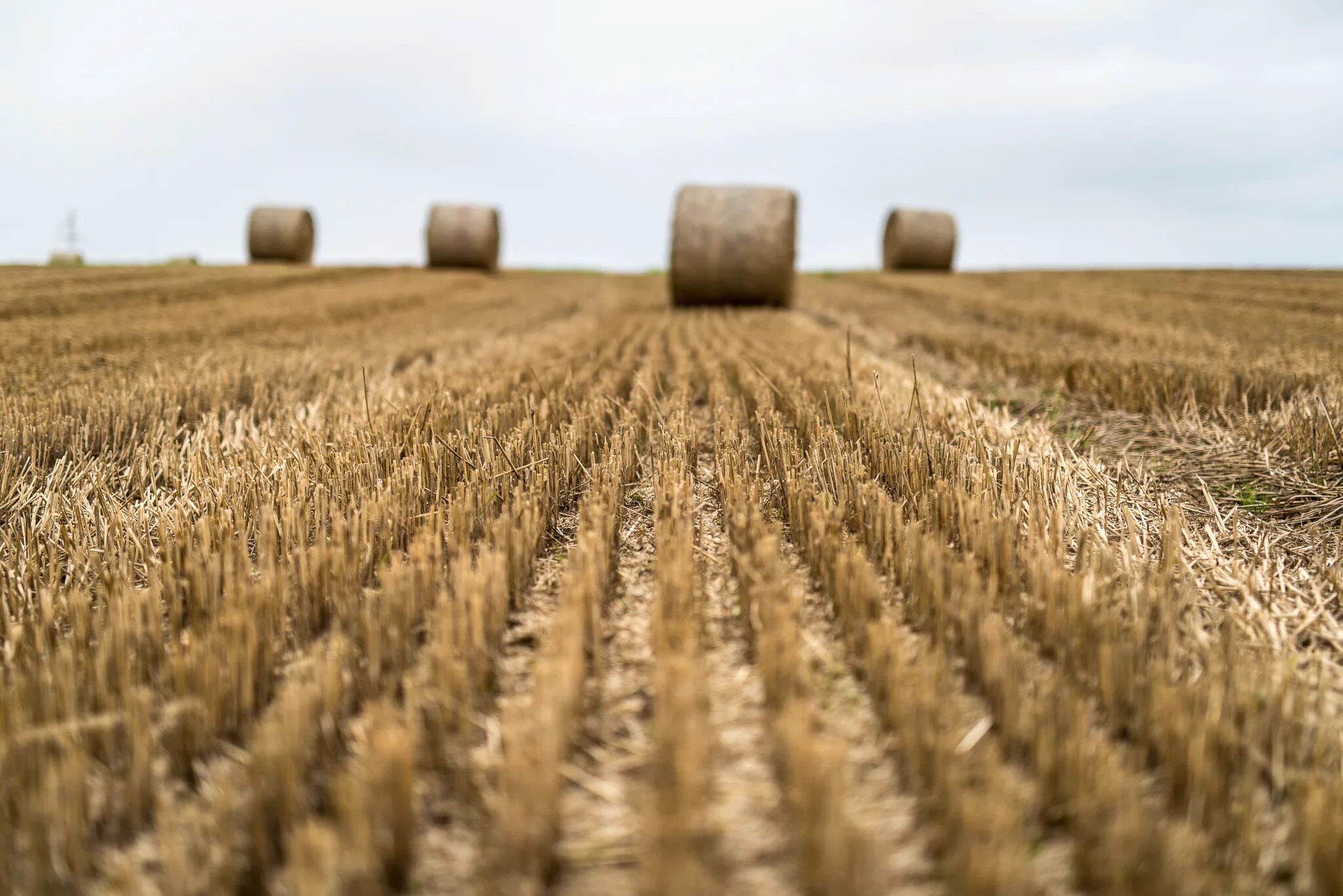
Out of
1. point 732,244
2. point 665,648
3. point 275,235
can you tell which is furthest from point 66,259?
point 665,648

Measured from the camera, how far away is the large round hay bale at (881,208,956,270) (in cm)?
1784

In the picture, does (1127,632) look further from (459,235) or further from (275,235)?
(275,235)

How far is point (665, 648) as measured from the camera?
152cm

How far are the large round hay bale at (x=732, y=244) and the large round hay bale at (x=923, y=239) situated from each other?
834 cm

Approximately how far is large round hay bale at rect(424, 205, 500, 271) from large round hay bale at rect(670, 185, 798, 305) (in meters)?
9.16

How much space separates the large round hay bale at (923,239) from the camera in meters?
17.8

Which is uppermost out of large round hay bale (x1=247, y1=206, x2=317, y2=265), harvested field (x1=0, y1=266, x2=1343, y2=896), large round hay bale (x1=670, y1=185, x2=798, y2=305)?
large round hay bale (x1=247, y1=206, x2=317, y2=265)

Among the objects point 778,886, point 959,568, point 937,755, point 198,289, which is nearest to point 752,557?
point 959,568

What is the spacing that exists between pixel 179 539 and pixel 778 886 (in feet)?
5.77

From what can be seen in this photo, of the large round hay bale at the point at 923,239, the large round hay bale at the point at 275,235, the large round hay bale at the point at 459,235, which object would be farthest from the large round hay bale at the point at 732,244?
the large round hay bale at the point at 275,235

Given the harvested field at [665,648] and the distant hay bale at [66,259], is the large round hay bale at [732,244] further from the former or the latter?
the distant hay bale at [66,259]

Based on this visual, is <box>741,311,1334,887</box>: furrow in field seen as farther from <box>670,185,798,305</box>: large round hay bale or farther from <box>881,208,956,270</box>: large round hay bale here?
<box>881,208,956,270</box>: large round hay bale

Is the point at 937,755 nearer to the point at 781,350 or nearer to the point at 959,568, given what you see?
the point at 959,568

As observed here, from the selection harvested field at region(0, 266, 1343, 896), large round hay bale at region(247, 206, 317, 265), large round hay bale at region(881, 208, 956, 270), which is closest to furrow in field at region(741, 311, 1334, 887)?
harvested field at region(0, 266, 1343, 896)
